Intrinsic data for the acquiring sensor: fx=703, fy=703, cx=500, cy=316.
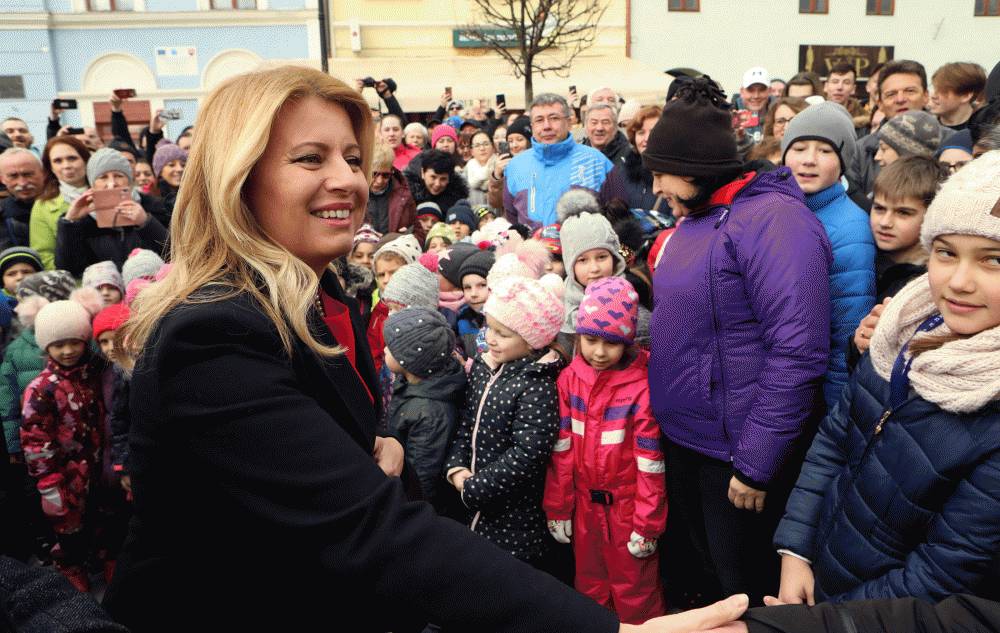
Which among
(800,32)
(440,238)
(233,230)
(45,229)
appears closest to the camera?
(233,230)

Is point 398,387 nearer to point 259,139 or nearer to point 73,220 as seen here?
point 259,139

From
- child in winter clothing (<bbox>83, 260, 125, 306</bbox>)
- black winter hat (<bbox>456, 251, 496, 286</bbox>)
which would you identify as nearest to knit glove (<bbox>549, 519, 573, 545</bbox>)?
black winter hat (<bbox>456, 251, 496, 286</bbox>)

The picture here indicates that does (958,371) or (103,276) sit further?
(103,276)

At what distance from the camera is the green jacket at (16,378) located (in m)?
3.98

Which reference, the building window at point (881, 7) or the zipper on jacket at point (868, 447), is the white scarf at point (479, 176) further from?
the building window at point (881, 7)

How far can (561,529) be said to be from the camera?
3.21 m

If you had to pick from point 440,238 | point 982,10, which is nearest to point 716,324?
point 440,238

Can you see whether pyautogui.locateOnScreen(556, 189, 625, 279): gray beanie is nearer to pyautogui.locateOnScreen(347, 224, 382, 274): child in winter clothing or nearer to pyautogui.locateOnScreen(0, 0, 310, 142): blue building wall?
pyautogui.locateOnScreen(347, 224, 382, 274): child in winter clothing

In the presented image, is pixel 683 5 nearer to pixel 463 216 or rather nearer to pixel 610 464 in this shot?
pixel 463 216

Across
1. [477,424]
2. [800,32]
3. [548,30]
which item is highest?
[800,32]

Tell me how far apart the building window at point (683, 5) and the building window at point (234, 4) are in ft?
44.9

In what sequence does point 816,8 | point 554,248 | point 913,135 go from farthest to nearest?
point 816,8
point 554,248
point 913,135

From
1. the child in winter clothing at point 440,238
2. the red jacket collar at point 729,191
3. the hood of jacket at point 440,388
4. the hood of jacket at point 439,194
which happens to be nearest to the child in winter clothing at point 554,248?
the child in winter clothing at point 440,238

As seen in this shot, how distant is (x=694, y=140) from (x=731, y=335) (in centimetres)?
77
